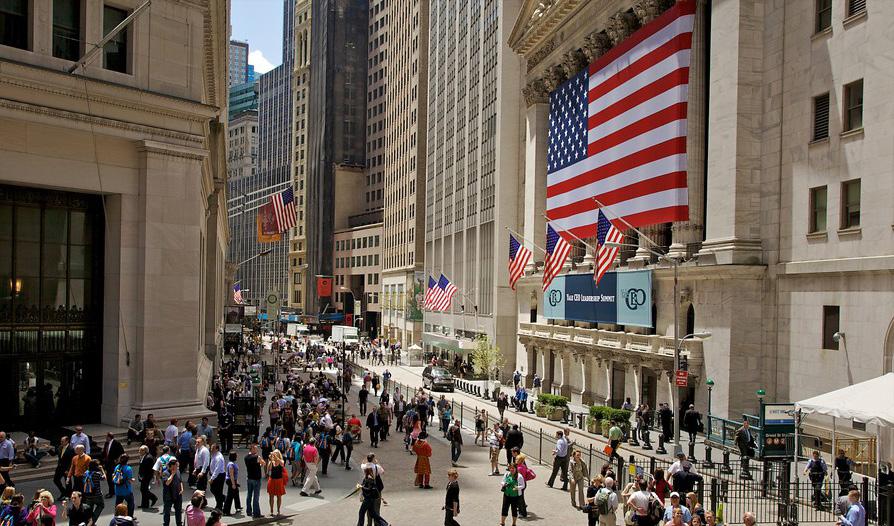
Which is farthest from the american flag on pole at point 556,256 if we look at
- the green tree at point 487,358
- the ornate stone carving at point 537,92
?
the ornate stone carving at point 537,92

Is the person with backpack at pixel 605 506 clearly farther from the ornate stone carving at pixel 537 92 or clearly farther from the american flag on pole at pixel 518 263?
the ornate stone carving at pixel 537 92

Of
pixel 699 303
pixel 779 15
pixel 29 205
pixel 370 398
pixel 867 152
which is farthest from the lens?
pixel 370 398

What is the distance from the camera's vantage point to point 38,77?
66.8ft

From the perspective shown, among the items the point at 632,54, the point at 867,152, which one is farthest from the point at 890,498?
the point at 632,54

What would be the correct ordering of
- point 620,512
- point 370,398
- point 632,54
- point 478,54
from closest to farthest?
point 620,512 → point 632,54 → point 370,398 → point 478,54

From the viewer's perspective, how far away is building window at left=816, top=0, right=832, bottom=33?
28391 mm

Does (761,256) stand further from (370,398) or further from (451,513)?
(370,398)

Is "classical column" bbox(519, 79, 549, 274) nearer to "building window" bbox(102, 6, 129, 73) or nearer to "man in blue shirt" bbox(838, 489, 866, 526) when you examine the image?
"building window" bbox(102, 6, 129, 73)

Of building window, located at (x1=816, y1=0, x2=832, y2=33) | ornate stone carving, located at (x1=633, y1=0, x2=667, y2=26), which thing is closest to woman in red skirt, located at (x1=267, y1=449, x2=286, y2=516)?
building window, located at (x1=816, y1=0, x2=832, y2=33)

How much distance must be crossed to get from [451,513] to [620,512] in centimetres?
579

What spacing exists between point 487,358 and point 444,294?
598 centimetres

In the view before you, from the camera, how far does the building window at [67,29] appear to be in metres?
21.8

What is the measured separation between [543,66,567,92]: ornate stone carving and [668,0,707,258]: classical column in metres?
16.1

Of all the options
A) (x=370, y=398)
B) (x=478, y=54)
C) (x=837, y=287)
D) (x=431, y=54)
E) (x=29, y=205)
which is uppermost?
(x=431, y=54)
